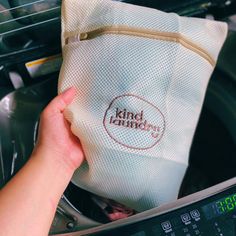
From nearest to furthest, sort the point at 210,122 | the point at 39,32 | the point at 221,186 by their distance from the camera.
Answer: the point at 221,186 → the point at 39,32 → the point at 210,122

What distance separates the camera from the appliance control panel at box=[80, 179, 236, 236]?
2.45 feet

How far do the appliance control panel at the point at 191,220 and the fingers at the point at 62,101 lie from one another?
0.22 m

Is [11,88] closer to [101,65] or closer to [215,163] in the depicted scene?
[101,65]

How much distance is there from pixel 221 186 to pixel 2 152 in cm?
43

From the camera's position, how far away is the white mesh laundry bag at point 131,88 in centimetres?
79

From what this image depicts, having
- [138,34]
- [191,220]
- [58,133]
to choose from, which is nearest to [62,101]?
[58,133]

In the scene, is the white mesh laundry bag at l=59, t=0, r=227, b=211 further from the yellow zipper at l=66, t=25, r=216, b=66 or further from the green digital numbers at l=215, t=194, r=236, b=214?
the green digital numbers at l=215, t=194, r=236, b=214

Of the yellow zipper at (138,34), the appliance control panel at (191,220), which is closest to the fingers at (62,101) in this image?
the yellow zipper at (138,34)

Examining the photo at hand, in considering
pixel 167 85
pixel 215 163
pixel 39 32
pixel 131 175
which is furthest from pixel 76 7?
pixel 215 163

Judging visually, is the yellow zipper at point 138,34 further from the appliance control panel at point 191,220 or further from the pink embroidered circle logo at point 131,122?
the appliance control panel at point 191,220

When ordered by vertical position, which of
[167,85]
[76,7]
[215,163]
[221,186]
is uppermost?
[76,7]

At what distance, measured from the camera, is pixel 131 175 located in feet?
2.67

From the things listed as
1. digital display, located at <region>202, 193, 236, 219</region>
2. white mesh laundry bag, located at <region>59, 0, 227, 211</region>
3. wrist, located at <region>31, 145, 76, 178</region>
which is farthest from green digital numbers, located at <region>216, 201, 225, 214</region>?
wrist, located at <region>31, 145, 76, 178</region>

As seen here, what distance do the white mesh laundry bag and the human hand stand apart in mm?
21
